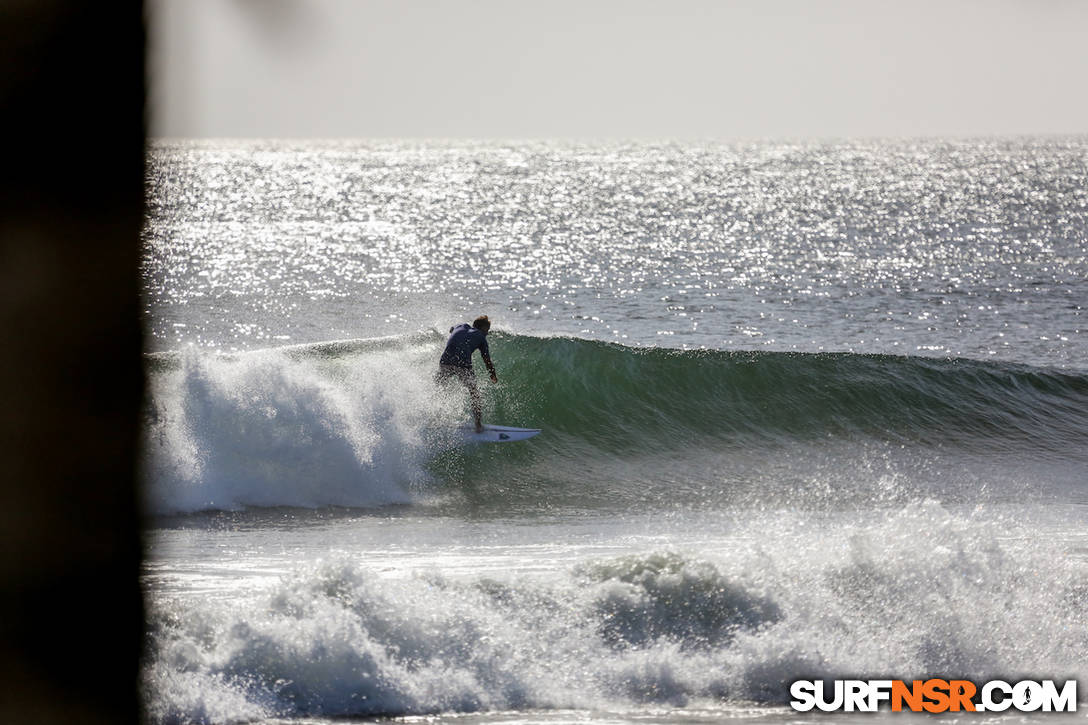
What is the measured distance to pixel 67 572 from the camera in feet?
29.2

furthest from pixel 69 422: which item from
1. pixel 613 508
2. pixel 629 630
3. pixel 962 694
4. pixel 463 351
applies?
pixel 962 694

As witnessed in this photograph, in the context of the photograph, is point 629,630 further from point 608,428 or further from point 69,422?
point 69,422

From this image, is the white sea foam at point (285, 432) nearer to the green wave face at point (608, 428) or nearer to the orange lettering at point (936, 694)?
the green wave face at point (608, 428)

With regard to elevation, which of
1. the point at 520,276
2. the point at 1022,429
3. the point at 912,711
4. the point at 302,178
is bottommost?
the point at 912,711

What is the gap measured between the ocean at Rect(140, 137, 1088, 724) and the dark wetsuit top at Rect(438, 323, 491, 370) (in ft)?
1.40

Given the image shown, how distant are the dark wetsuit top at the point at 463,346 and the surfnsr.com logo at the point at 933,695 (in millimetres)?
6925

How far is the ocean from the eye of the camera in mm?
6996

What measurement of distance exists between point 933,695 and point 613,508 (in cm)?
499

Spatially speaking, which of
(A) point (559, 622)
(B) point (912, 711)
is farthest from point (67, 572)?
(B) point (912, 711)

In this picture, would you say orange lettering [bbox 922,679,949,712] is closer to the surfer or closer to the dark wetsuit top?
the surfer

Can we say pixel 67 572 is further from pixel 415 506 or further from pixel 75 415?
pixel 75 415

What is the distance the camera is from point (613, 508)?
11.6 metres

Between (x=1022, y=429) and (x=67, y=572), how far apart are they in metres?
12.5

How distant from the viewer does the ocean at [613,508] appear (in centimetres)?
700
